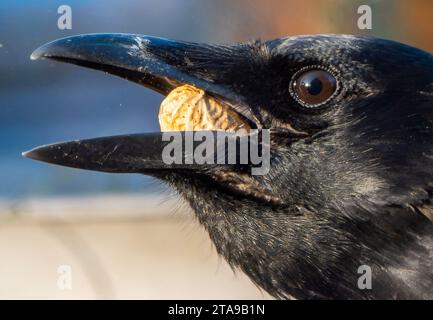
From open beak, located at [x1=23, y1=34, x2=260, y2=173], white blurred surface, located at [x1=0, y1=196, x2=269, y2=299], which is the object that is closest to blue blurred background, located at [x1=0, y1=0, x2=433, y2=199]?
white blurred surface, located at [x1=0, y1=196, x2=269, y2=299]

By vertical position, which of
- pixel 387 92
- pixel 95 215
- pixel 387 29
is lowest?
pixel 387 92

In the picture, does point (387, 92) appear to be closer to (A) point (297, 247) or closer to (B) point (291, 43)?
(B) point (291, 43)

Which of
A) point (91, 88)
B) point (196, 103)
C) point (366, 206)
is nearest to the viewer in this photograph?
point (366, 206)

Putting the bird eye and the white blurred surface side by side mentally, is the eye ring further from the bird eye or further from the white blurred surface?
the white blurred surface

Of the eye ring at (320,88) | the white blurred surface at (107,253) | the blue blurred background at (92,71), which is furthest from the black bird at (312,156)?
the white blurred surface at (107,253)

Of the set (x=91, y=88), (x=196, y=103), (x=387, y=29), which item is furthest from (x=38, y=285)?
(x=196, y=103)

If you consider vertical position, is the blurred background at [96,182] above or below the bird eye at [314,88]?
above

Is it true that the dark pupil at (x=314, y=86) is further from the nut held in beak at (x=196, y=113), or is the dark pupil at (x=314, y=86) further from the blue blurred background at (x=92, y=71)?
the blue blurred background at (x=92, y=71)
